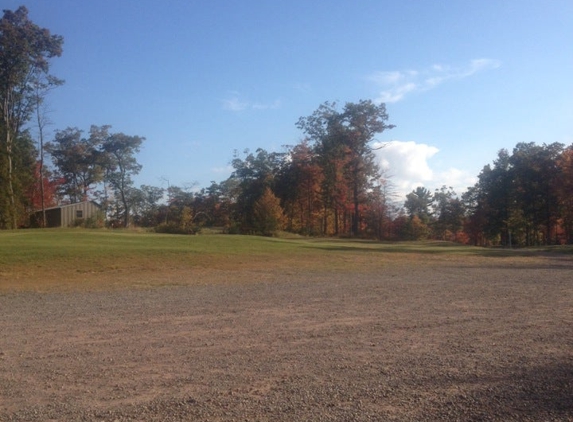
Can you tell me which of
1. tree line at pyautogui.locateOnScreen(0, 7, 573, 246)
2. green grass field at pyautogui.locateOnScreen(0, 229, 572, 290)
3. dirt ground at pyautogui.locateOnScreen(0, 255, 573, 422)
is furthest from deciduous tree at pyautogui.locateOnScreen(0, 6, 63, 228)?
dirt ground at pyautogui.locateOnScreen(0, 255, 573, 422)

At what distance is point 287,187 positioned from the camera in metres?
70.9

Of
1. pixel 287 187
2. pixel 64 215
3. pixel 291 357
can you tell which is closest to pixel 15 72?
pixel 64 215

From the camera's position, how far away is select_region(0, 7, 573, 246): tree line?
55938 mm

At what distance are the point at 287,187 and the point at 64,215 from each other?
25.8m

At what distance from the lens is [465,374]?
7.00m

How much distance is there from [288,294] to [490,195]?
56.9m

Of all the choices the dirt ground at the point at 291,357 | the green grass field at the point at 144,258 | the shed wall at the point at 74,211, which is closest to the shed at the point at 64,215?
the shed wall at the point at 74,211

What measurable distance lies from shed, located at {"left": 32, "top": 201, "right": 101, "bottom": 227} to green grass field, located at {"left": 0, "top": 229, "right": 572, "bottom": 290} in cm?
2393

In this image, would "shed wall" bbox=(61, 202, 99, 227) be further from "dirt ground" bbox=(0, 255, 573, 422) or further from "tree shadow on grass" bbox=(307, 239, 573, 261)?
"dirt ground" bbox=(0, 255, 573, 422)

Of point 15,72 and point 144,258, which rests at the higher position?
point 15,72

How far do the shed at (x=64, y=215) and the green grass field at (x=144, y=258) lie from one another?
23.9 m

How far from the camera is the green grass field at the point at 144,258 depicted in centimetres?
2273

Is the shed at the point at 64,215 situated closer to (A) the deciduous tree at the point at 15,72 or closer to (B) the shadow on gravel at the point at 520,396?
(A) the deciduous tree at the point at 15,72

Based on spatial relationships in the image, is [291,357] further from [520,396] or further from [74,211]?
[74,211]
